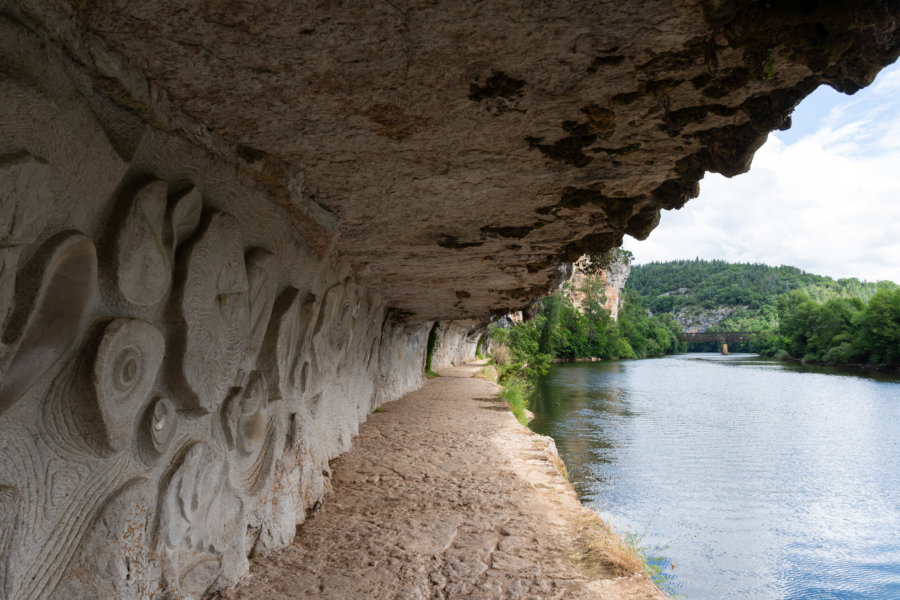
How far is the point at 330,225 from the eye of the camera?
10.7 feet

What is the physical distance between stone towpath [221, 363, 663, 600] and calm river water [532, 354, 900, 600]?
9.58 feet

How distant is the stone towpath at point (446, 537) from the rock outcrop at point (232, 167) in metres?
0.36

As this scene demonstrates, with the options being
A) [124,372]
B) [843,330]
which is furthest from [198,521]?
[843,330]

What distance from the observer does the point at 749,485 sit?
31.7 feet

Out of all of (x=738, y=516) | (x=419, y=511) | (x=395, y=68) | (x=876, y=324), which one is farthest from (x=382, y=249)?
(x=876, y=324)

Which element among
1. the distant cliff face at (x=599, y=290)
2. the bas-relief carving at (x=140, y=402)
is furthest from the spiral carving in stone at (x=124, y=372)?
the distant cliff face at (x=599, y=290)

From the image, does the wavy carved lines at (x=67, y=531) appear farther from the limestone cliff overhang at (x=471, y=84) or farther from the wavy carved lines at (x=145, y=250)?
the limestone cliff overhang at (x=471, y=84)

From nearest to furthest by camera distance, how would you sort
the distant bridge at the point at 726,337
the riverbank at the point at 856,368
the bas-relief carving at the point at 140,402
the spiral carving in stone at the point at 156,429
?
the bas-relief carving at the point at 140,402, the spiral carving in stone at the point at 156,429, the riverbank at the point at 856,368, the distant bridge at the point at 726,337

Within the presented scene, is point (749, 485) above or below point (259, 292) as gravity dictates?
below

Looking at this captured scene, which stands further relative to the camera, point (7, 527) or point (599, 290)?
point (599, 290)

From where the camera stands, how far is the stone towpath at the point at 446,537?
2725mm

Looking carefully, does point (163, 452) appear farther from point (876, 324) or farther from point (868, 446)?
point (876, 324)

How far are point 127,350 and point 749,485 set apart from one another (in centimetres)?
1034

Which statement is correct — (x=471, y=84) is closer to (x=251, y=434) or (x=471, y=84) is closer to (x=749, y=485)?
(x=251, y=434)
